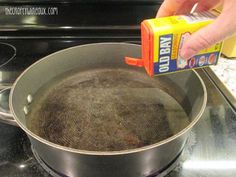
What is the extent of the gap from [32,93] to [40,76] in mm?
37

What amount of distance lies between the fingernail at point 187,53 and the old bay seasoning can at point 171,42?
0.01m

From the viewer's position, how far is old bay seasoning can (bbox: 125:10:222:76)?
1.37 ft

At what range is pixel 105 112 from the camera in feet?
1.85

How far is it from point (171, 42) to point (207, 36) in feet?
0.19

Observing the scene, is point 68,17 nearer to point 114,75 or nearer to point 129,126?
point 114,75

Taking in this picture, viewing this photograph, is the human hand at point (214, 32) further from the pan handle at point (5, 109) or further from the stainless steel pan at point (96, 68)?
the pan handle at point (5, 109)

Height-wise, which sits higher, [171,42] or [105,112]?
[171,42]

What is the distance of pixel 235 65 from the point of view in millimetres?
672

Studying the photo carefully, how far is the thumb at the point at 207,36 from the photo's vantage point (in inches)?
15.0

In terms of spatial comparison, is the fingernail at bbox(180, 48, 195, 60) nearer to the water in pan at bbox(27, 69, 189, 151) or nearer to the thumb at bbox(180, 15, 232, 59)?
the thumb at bbox(180, 15, 232, 59)

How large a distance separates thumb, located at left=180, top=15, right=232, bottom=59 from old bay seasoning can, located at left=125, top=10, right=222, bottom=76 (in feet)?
0.07

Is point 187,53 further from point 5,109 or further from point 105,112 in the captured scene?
point 5,109

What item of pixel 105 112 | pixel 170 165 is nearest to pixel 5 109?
pixel 105 112

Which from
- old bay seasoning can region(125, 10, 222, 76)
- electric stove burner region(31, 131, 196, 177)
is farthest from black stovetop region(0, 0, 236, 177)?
old bay seasoning can region(125, 10, 222, 76)
